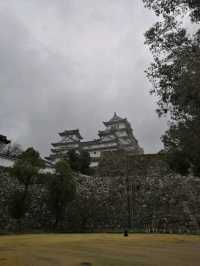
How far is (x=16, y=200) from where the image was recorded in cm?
1973

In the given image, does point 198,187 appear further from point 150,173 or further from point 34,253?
point 34,253

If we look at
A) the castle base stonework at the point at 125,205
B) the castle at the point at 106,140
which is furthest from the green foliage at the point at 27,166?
the castle at the point at 106,140

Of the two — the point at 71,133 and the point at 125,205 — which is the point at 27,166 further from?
the point at 71,133

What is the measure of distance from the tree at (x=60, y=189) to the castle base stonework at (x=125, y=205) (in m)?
1.47

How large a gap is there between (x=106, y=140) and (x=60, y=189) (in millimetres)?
26863

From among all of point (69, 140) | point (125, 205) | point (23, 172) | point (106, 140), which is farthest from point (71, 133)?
point (23, 172)

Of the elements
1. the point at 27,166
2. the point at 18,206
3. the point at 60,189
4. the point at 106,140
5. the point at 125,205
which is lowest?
the point at 18,206

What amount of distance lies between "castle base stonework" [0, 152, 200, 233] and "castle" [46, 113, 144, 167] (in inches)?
784

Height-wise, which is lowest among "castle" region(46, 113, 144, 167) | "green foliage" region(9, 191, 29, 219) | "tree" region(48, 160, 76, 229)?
"green foliage" region(9, 191, 29, 219)

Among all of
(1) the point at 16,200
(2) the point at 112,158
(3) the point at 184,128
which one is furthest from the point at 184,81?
(2) the point at 112,158

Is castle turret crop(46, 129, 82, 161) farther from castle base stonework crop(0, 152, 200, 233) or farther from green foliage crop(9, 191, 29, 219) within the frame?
green foliage crop(9, 191, 29, 219)

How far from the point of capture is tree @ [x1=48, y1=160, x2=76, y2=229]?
19188mm

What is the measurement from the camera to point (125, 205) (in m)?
22.3

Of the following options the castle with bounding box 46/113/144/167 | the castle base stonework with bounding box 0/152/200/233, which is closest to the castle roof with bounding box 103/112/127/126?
the castle with bounding box 46/113/144/167
